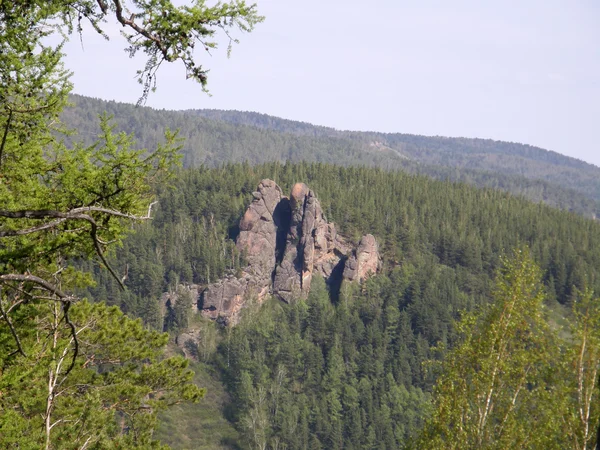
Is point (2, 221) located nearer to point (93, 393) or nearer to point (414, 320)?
point (93, 393)

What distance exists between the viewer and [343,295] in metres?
104

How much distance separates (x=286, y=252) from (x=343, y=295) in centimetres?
1187

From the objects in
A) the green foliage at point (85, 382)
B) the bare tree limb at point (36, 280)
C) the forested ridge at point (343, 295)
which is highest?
the bare tree limb at point (36, 280)

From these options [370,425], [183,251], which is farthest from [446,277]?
[183,251]

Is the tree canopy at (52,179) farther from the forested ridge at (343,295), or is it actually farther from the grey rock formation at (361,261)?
the grey rock formation at (361,261)

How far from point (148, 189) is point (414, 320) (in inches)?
3729

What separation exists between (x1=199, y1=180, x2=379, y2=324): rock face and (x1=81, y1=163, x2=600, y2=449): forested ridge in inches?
110

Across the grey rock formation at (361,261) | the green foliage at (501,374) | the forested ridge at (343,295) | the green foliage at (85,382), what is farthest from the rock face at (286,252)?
the green foliage at (501,374)

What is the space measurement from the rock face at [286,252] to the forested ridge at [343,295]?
2.80 m

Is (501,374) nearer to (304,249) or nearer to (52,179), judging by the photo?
(52,179)

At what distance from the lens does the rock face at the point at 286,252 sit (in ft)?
342

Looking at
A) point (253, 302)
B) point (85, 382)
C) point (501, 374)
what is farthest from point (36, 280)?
point (253, 302)

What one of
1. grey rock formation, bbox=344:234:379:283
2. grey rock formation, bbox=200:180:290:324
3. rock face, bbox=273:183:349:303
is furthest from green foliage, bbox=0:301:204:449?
grey rock formation, bbox=344:234:379:283

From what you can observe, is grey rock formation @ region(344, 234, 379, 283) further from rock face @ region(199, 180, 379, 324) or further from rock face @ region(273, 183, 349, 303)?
rock face @ region(273, 183, 349, 303)
